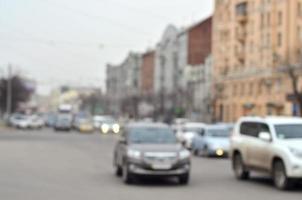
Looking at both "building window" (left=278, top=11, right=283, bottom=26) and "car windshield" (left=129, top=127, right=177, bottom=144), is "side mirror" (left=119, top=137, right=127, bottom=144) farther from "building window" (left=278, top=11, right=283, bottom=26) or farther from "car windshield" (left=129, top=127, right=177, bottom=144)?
"building window" (left=278, top=11, right=283, bottom=26)

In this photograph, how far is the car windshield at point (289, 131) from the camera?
19.7 meters

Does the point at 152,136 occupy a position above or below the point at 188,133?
below

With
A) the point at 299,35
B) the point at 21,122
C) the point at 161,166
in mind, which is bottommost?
the point at 161,166

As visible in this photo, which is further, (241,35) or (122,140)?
(241,35)

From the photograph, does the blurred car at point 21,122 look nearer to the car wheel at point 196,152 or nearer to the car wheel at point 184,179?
the car wheel at point 196,152

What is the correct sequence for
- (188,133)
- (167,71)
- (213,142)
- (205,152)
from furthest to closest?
(167,71) → (188,133) → (205,152) → (213,142)

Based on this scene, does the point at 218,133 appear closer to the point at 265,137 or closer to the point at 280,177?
the point at 265,137

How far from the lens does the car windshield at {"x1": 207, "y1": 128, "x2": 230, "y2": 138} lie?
1453 inches

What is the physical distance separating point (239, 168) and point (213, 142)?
1308cm

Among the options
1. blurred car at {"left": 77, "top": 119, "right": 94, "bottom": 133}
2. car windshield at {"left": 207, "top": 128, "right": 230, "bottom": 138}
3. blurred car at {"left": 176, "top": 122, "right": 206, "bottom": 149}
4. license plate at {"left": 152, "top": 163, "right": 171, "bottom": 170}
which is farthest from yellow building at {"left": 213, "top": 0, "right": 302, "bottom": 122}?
license plate at {"left": 152, "top": 163, "right": 171, "bottom": 170}

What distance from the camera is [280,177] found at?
1900 centimetres

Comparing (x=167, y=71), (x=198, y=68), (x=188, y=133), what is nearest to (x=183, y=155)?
(x=188, y=133)

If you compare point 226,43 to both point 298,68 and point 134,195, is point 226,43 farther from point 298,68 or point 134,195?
point 134,195

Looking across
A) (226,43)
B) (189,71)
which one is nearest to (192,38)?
(189,71)
